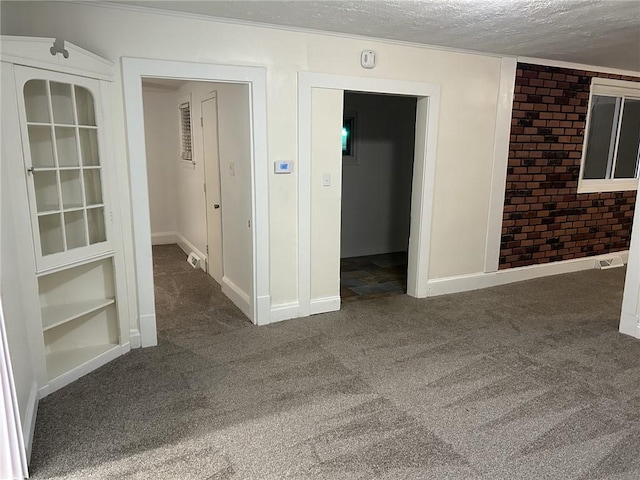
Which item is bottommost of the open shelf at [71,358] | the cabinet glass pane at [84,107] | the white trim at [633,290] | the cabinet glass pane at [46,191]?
the open shelf at [71,358]

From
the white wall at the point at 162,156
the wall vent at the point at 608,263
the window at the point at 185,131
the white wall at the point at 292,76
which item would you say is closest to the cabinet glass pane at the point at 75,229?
the white wall at the point at 292,76

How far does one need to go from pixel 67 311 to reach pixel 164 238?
3828mm

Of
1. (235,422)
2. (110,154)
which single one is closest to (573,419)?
(235,422)

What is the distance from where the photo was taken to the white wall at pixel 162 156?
6.26 meters

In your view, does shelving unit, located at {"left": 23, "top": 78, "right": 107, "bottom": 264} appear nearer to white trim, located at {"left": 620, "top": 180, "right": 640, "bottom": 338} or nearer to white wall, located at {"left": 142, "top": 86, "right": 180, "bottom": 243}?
white wall, located at {"left": 142, "top": 86, "right": 180, "bottom": 243}

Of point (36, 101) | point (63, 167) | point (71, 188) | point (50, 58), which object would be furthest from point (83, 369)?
point (50, 58)

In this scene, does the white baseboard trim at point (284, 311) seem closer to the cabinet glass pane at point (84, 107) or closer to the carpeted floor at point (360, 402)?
the carpeted floor at point (360, 402)

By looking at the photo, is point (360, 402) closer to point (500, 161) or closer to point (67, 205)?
point (67, 205)

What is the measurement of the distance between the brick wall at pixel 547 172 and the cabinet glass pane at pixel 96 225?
3826 millimetres

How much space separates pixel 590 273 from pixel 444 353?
10.4ft

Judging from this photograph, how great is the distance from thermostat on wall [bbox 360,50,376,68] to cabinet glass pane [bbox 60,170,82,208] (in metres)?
2.30

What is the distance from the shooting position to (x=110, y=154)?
292 cm

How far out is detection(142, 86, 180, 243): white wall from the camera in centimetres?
626

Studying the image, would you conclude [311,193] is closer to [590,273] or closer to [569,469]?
[569,469]
